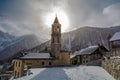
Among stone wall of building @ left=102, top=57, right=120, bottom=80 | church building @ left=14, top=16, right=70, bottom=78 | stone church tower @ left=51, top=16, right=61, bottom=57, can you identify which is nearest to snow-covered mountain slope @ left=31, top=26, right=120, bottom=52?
stone church tower @ left=51, top=16, right=61, bottom=57

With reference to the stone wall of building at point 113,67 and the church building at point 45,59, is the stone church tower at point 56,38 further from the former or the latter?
the stone wall of building at point 113,67

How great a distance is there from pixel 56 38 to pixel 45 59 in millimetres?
9471

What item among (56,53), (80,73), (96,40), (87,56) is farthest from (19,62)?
(96,40)

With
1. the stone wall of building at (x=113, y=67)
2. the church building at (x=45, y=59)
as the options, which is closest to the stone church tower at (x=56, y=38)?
the church building at (x=45, y=59)

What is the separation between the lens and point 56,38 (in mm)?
61844

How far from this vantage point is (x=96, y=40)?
174875mm

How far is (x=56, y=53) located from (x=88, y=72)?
25935 mm

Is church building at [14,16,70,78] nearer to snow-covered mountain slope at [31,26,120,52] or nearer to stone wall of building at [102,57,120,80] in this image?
stone wall of building at [102,57,120,80]

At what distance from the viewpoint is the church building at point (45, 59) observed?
53491 millimetres

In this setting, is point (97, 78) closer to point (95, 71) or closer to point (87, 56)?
point (95, 71)

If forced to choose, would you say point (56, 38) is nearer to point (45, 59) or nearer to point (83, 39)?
point (45, 59)

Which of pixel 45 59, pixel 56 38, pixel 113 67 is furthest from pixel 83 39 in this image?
pixel 113 67

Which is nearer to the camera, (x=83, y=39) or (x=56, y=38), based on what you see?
(x=56, y=38)

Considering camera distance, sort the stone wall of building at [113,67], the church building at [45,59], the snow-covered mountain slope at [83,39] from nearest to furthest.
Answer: the stone wall of building at [113,67] < the church building at [45,59] < the snow-covered mountain slope at [83,39]
